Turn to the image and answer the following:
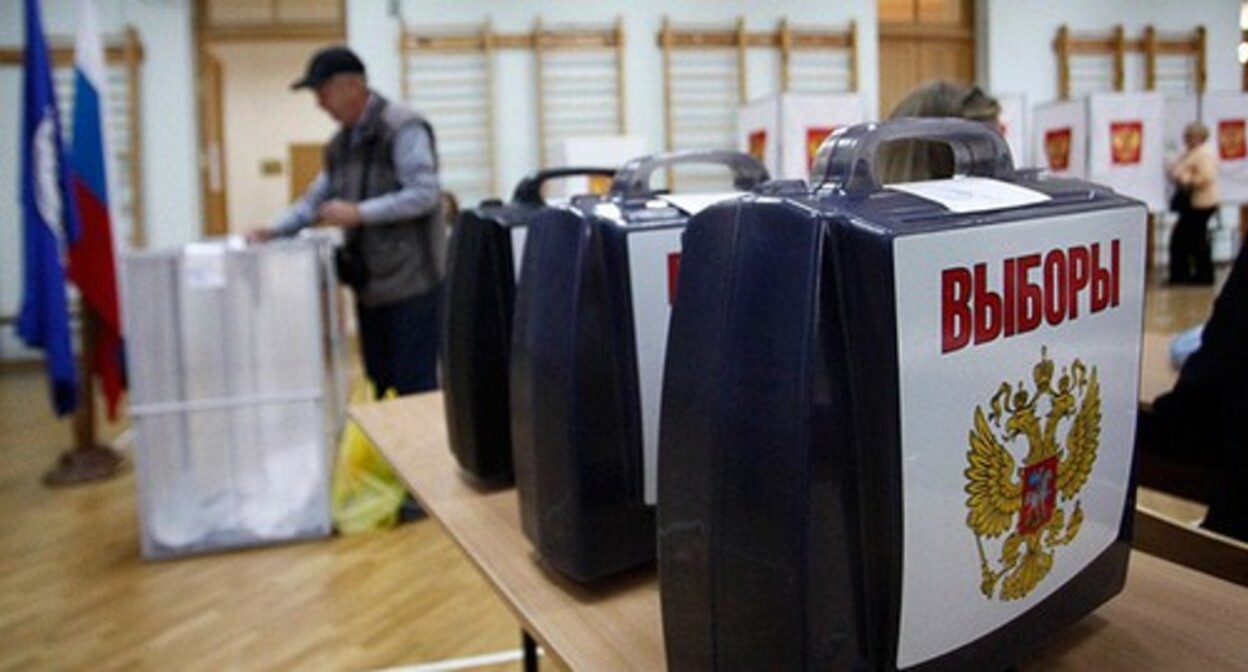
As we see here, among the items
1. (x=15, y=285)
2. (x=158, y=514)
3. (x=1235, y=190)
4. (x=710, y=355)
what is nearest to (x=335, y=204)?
(x=158, y=514)

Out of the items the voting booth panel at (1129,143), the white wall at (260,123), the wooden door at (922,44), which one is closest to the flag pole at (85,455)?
the white wall at (260,123)

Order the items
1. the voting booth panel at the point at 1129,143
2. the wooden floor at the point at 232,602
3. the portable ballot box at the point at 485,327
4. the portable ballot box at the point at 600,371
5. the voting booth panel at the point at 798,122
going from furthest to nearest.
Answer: the voting booth panel at the point at 1129,143, the voting booth panel at the point at 798,122, the wooden floor at the point at 232,602, the portable ballot box at the point at 485,327, the portable ballot box at the point at 600,371

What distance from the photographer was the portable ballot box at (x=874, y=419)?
523mm

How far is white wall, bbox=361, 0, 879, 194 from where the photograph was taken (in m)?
6.73

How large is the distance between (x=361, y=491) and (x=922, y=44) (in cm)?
638

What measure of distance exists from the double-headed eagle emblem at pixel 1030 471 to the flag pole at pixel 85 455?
3.59 meters

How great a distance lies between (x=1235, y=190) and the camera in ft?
27.0

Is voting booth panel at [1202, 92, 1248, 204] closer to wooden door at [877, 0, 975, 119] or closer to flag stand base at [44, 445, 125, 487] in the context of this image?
wooden door at [877, 0, 975, 119]

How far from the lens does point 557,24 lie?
7.01 m

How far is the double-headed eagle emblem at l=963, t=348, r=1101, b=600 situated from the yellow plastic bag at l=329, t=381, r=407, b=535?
2.57 meters

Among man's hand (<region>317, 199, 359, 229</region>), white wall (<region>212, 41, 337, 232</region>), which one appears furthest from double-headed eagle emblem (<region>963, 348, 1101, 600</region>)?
white wall (<region>212, 41, 337, 232</region>)

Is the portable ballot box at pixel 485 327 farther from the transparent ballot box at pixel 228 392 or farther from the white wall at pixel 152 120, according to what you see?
the white wall at pixel 152 120

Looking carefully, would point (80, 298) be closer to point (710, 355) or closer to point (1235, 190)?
point (710, 355)

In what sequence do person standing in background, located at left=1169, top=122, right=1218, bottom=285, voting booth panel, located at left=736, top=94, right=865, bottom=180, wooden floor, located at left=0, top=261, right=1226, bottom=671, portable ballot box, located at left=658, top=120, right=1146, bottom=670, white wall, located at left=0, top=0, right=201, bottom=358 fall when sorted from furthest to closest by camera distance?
1. person standing in background, located at left=1169, top=122, right=1218, bottom=285
2. white wall, located at left=0, top=0, right=201, bottom=358
3. voting booth panel, located at left=736, top=94, right=865, bottom=180
4. wooden floor, located at left=0, top=261, right=1226, bottom=671
5. portable ballot box, located at left=658, top=120, right=1146, bottom=670
